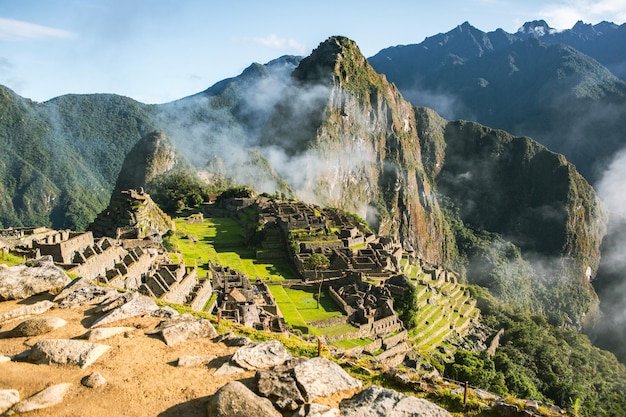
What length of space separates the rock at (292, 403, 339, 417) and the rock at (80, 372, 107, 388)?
10.8ft

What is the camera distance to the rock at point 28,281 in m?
12.0

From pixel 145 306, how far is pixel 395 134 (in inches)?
6335

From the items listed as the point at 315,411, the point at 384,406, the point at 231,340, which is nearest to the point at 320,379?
the point at 315,411

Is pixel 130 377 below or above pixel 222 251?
above

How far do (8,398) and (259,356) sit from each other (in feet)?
13.2

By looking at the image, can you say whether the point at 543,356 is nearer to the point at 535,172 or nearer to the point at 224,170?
the point at 224,170

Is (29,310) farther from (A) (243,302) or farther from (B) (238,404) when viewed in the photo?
(A) (243,302)

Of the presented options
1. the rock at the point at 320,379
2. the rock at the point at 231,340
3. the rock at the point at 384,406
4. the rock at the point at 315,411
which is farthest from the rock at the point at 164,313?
the rock at the point at 384,406

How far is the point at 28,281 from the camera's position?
40.7 ft

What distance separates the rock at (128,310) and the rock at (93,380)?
240 centimetres

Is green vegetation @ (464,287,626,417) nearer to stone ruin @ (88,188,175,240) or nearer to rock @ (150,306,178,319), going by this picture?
rock @ (150,306,178,319)

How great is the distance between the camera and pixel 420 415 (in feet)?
25.1

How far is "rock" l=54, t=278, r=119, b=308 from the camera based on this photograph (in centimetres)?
1188

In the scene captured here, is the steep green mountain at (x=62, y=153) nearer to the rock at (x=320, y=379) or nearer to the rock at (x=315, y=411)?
the rock at (x=320, y=379)
